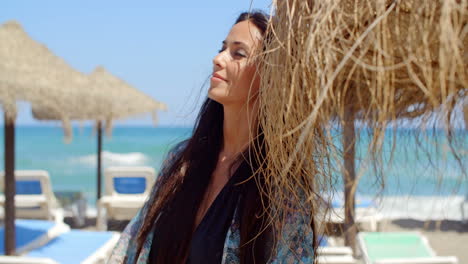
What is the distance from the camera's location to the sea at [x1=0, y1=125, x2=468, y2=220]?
0.86 metres

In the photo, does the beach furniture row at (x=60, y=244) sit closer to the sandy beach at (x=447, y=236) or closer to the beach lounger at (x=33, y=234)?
the beach lounger at (x=33, y=234)

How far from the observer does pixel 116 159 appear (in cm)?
3209

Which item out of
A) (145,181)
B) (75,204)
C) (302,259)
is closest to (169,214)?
(302,259)

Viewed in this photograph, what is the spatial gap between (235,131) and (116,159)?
31482mm

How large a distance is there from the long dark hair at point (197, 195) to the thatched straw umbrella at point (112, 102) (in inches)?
176

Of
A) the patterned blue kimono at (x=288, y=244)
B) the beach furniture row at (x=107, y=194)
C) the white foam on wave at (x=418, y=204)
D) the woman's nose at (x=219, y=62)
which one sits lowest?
the beach furniture row at (x=107, y=194)

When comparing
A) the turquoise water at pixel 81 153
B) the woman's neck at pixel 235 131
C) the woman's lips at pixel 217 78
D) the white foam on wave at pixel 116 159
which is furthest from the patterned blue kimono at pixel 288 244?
the white foam on wave at pixel 116 159

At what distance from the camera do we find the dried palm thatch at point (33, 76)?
4879mm

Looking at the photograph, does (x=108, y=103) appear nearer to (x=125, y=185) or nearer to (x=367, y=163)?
(x=125, y=185)

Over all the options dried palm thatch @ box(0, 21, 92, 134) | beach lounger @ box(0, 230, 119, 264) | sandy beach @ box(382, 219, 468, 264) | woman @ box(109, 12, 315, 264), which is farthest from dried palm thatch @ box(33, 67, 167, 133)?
sandy beach @ box(382, 219, 468, 264)

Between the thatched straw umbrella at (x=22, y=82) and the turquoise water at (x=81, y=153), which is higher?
the thatched straw umbrella at (x=22, y=82)

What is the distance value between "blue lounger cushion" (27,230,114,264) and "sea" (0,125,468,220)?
3.41 feet

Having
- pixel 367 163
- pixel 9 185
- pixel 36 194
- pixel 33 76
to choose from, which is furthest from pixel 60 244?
pixel 367 163

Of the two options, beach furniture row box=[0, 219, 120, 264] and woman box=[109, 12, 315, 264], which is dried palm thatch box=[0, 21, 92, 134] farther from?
woman box=[109, 12, 315, 264]
